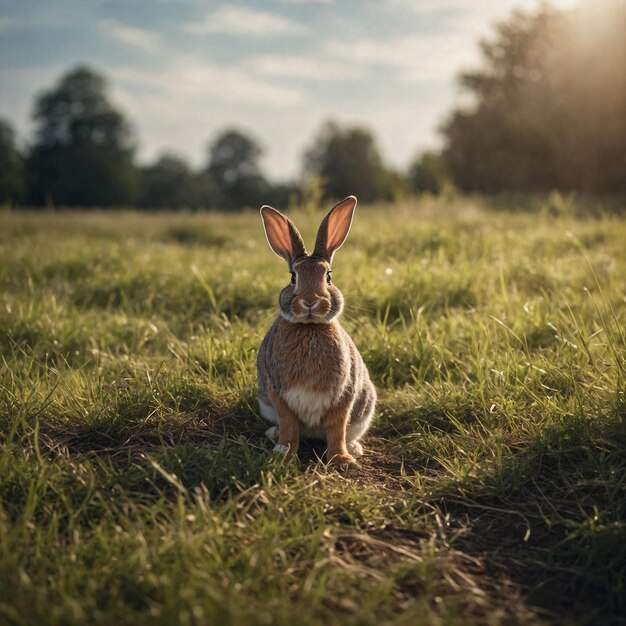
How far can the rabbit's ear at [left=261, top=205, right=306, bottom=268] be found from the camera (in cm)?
365

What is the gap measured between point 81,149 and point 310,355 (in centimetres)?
4310

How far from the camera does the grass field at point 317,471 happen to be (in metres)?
2.42

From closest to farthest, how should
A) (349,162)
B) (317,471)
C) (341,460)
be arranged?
(317,471) < (341,460) < (349,162)

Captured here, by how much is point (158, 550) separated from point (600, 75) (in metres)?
24.9

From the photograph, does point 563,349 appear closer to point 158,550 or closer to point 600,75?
point 158,550

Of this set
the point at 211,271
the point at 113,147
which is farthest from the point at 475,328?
the point at 113,147

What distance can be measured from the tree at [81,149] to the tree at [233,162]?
9635mm

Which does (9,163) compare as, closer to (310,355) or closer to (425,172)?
(425,172)

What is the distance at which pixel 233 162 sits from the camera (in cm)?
5466

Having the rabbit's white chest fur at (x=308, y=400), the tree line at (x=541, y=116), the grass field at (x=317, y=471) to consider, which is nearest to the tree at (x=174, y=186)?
the tree line at (x=541, y=116)

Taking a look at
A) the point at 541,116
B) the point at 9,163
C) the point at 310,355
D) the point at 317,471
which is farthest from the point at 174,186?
the point at 317,471

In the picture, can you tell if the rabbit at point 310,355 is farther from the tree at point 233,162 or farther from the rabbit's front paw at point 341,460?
the tree at point 233,162

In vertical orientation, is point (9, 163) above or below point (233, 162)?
below

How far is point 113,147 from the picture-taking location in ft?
148
